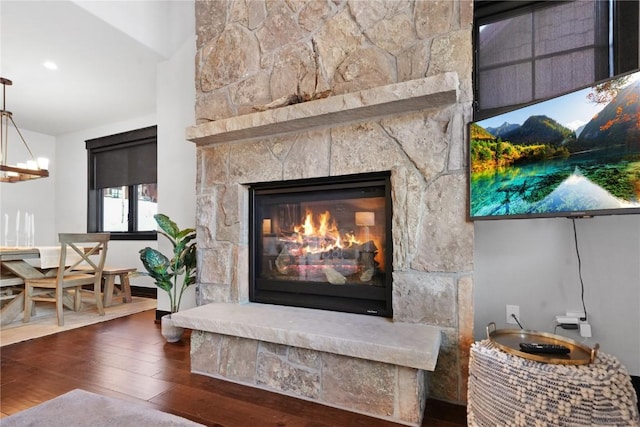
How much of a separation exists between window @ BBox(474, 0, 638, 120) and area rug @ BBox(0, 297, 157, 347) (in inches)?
143

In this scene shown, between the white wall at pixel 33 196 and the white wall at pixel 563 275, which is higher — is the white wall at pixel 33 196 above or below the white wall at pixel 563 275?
above

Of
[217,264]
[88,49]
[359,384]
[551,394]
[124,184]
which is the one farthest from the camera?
[124,184]

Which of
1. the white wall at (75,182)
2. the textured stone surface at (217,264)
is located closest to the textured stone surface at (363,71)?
the textured stone surface at (217,264)

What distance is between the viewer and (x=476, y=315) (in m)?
1.93

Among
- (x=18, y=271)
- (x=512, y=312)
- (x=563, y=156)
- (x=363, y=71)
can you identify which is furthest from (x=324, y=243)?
(x=18, y=271)

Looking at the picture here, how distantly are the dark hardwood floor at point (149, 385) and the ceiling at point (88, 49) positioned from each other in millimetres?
2452

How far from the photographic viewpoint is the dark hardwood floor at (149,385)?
1.44 metres

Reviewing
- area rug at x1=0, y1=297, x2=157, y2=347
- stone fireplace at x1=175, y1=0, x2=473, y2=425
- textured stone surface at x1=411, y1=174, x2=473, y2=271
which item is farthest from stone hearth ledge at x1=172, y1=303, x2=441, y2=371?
area rug at x1=0, y1=297, x2=157, y2=347

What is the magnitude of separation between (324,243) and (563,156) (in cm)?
125

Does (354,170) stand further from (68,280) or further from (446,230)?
(68,280)

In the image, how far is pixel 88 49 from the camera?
2910 mm

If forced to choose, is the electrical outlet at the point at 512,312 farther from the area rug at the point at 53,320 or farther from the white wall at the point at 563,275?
the area rug at the point at 53,320

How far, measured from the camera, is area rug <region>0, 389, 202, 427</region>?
1.33 meters

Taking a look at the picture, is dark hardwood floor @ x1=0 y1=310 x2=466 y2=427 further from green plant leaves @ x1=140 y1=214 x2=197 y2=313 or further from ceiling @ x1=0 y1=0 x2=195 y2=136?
ceiling @ x1=0 y1=0 x2=195 y2=136
